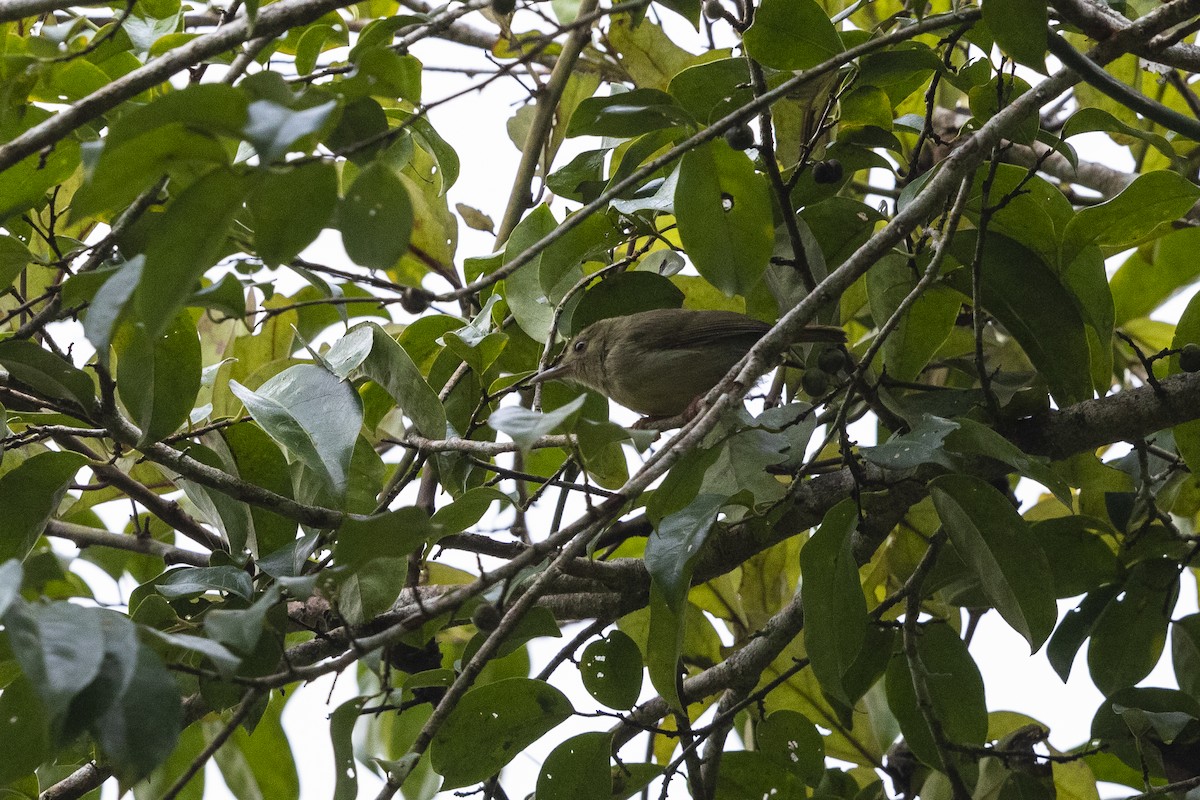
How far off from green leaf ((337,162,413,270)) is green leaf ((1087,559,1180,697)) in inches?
89.1

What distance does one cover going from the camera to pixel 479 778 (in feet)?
8.17

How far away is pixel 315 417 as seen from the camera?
7.83ft

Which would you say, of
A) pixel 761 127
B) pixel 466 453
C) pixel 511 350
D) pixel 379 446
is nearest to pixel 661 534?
pixel 466 453

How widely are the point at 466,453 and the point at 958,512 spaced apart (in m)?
1.11

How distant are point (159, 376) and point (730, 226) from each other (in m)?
1.36

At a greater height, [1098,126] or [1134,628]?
[1098,126]

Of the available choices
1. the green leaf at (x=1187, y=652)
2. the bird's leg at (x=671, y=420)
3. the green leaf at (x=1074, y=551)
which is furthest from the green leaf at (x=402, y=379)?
the green leaf at (x=1187, y=652)

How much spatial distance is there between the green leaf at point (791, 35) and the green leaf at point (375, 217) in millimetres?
1196

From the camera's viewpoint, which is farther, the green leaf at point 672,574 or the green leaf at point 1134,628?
the green leaf at point 1134,628

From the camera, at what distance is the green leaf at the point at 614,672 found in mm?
2648

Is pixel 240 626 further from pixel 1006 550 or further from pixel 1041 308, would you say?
pixel 1041 308

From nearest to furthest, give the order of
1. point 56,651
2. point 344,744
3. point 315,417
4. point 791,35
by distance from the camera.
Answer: point 56,651
point 344,744
point 315,417
point 791,35

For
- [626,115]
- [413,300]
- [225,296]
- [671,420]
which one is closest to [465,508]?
[413,300]

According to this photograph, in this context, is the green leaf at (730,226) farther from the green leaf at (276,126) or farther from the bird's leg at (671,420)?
the green leaf at (276,126)
